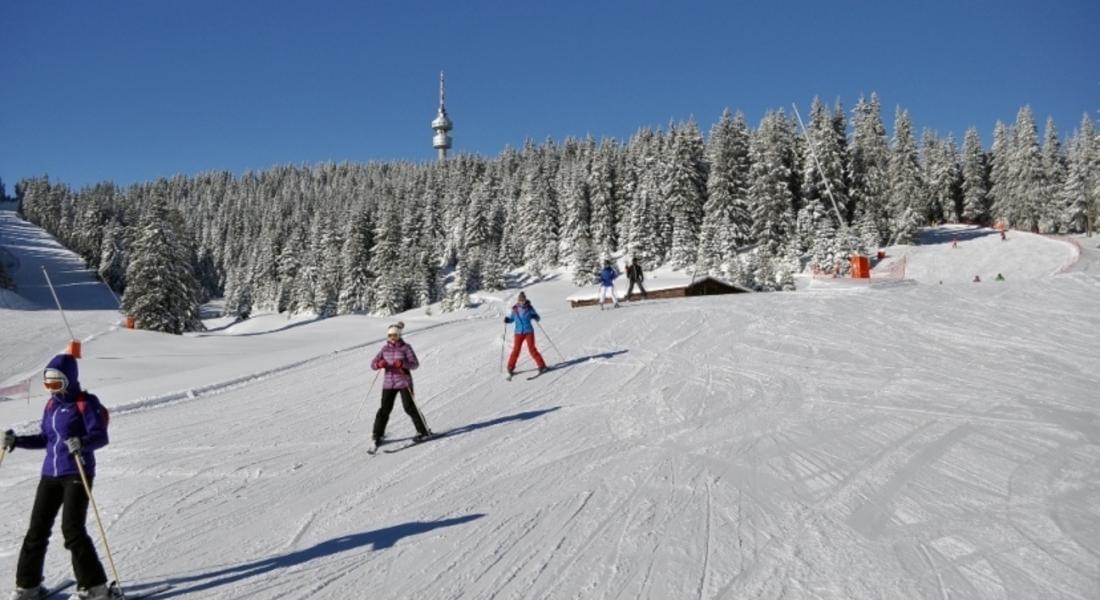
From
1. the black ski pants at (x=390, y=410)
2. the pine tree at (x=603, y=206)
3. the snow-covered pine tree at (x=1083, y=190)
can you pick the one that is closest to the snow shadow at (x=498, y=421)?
the black ski pants at (x=390, y=410)

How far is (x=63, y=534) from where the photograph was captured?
4797mm

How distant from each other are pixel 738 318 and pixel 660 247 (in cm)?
4638

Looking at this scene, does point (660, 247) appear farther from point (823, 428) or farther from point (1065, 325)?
point (823, 428)

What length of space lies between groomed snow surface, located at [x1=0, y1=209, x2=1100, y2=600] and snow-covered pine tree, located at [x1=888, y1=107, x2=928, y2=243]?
46.0m

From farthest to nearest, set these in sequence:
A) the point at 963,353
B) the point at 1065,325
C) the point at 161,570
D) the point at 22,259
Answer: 1. the point at 22,259
2. the point at 1065,325
3. the point at 963,353
4. the point at 161,570

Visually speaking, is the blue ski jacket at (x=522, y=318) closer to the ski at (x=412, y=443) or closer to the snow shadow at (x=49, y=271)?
the ski at (x=412, y=443)

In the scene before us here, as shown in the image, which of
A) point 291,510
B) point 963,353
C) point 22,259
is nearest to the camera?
point 291,510

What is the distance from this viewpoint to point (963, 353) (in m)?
14.0

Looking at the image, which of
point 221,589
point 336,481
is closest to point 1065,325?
point 336,481

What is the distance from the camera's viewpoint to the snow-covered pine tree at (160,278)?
41281mm

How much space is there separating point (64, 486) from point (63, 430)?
438 mm

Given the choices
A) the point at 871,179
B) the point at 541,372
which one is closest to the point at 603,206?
the point at 871,179

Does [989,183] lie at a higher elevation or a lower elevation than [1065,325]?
higher

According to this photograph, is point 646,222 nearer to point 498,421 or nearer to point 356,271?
point 356,271
